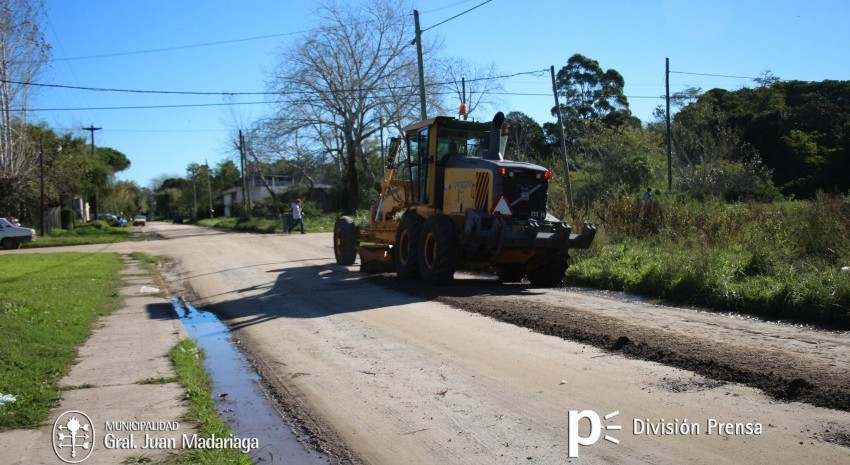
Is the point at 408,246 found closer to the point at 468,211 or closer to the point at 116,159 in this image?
the point at 468,211

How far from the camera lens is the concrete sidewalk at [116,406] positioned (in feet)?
16.2

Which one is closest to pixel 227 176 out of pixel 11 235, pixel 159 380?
pixel 11 235

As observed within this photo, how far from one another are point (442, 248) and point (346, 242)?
5982 millimetres

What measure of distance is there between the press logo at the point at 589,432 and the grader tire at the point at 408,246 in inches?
352

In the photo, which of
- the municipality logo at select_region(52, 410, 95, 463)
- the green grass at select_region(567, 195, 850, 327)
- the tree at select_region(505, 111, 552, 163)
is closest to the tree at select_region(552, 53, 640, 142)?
the tree at select_region(505, 111, 552, 163)

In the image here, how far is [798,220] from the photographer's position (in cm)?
1358

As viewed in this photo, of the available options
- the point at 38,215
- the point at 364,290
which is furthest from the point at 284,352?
the point at 38,215

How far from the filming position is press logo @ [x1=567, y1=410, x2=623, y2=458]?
4801 millimetres

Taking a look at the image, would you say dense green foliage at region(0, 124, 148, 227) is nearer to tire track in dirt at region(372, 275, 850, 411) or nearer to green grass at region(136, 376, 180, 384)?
tire track in dirt at region(372, 275, 850, 411)

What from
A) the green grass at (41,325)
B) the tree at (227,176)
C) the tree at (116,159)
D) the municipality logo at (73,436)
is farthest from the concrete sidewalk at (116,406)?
the tree at (227,176)

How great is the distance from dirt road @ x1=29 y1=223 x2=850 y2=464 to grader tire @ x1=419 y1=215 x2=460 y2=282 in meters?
1.41

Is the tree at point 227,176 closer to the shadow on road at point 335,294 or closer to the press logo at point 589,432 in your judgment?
the shadow on road at point 335,294

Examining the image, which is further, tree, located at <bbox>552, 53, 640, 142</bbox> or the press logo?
tree, located at <bbox>552, 53, 640, 142</bbox>

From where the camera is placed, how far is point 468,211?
12.9 meters
